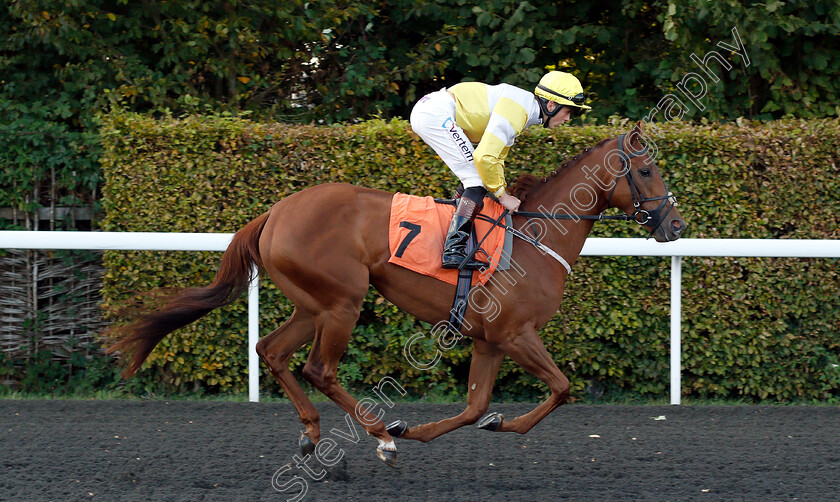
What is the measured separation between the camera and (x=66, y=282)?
594 centimetres

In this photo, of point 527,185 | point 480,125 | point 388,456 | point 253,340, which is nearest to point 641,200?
point 527,185

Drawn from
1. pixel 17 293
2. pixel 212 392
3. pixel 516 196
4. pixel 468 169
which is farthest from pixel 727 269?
pixel 17 293

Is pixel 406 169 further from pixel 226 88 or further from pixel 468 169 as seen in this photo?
pixel 226 88

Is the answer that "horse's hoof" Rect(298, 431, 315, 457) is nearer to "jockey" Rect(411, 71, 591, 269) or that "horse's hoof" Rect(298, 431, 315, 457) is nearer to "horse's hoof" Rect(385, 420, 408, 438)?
"horse's hoof" Rect(385, 420, 408, 438)

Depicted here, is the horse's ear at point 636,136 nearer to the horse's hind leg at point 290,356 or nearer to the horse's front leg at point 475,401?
the horse's front leg at point 475,401

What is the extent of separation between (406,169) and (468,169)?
59.4 inches

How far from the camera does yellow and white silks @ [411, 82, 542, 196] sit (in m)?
3.83

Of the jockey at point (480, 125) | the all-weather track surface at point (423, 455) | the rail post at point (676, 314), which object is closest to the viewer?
the all-weather track surface at point (423, 455)

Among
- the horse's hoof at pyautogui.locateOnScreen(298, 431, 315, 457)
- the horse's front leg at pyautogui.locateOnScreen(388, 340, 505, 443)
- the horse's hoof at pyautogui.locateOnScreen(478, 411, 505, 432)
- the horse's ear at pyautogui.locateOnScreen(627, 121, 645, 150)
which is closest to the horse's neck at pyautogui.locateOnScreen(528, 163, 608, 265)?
the horse's ear at pyautogui.locateOnScreen(627, 121, 645, 150)

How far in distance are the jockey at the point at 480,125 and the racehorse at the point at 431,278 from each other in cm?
24

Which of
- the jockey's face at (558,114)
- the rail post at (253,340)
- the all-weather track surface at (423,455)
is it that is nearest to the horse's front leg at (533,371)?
the all-weather track surface at (423,455)

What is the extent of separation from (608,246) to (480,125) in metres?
1.58

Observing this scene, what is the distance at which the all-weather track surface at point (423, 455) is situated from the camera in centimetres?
362

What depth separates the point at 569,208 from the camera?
13.5 feet
